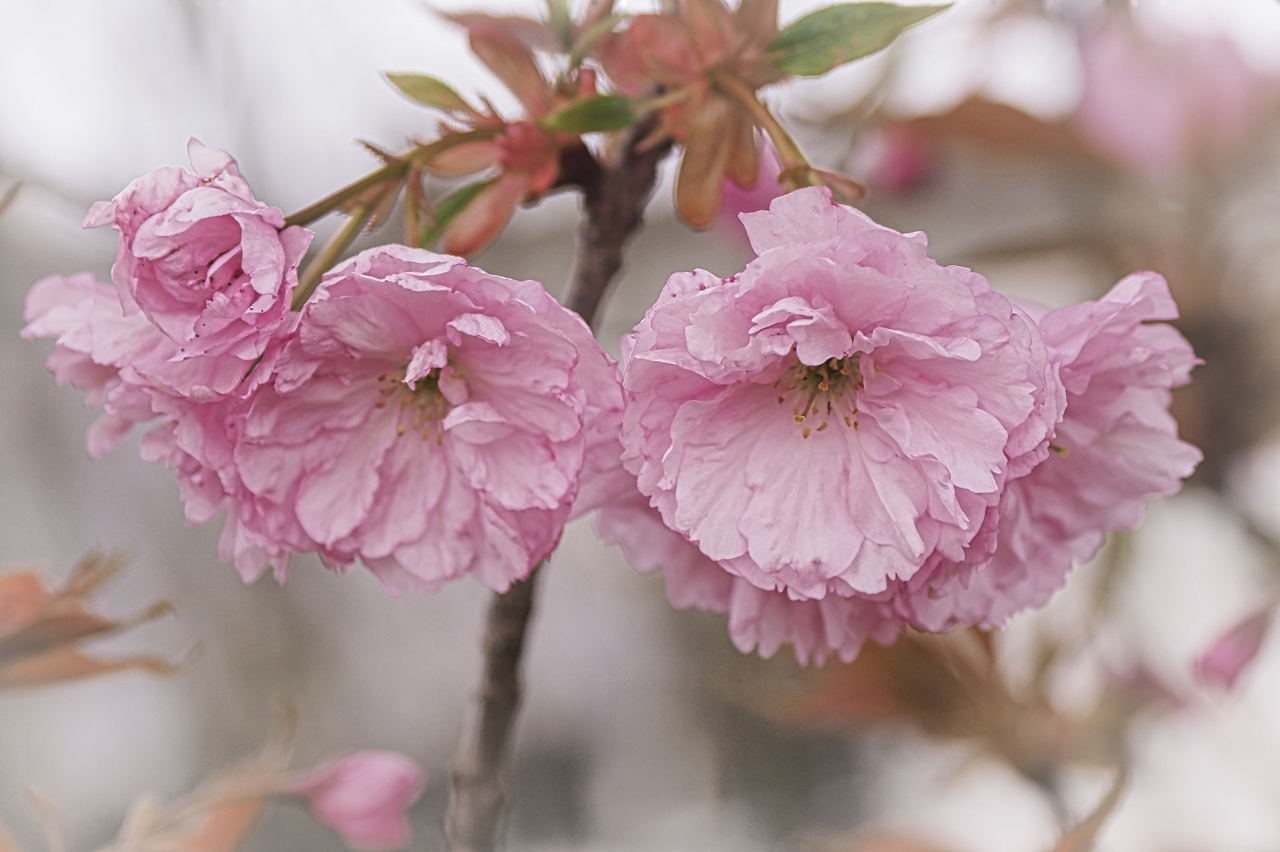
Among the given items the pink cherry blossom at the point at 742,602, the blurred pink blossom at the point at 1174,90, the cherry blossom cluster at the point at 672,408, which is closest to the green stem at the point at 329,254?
the cherry blossom cluster at the point at 672,408

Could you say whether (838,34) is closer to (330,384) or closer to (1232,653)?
(330,384)

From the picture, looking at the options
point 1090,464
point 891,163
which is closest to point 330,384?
point 1090,464

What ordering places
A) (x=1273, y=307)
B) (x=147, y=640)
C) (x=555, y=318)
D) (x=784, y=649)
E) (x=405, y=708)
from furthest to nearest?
(x=405, y=708) → (x=147, y=640) → (x=784, y=649) → (x=1273, y=307) → (x=555, y=318)

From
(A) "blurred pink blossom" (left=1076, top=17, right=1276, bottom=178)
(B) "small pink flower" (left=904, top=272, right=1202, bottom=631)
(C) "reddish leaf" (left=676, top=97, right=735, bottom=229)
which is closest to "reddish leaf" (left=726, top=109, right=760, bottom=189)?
(C) "reddish leaf" (left=676, top=97, right=735, bottom=229)

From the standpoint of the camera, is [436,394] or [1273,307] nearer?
[436,394]

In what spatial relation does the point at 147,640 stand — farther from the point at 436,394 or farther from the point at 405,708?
the point at 436,394

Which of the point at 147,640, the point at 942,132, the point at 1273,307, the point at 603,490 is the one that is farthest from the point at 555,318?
the point at 147,640
